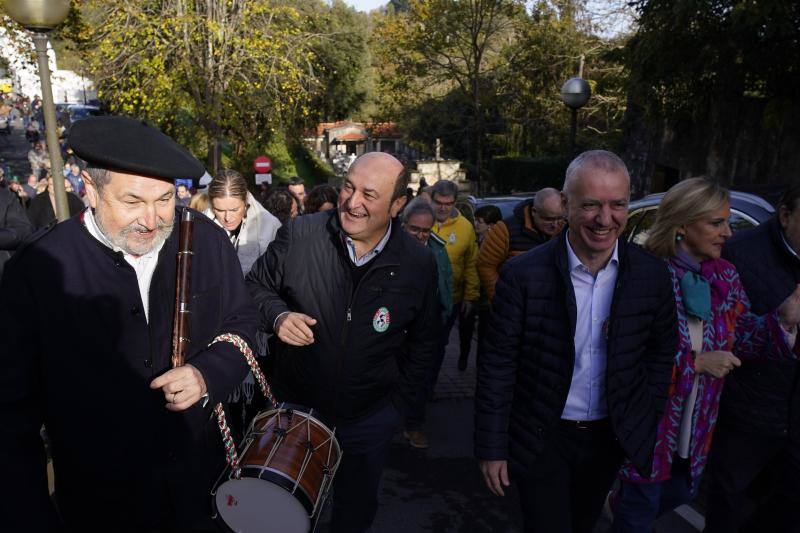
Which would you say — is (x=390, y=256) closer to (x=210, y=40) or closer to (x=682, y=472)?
(x=682, y=472)

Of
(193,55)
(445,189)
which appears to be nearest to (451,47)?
(193,55)

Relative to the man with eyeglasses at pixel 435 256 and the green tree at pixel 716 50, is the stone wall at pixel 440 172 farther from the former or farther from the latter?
the man with eyeglasses at pixel 435 256

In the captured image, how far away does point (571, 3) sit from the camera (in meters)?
26.4

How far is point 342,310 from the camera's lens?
2.97 meters

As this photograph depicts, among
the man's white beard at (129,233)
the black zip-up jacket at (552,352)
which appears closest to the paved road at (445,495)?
the black zip-up jacket at (552,352)

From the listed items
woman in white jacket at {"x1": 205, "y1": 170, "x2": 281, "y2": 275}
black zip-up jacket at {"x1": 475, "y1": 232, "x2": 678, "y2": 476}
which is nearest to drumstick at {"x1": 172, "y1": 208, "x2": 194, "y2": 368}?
black zip-up jacket at {"x1": 475, "y1": 232, "x2": 678, "y2": 476}

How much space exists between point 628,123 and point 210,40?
35.5 ft

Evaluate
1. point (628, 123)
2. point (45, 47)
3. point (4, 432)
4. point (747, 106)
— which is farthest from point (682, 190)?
point (628, 123)

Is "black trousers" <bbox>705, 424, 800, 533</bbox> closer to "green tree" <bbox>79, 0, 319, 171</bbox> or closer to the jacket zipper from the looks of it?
the jacket zipper

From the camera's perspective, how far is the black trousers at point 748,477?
3.11 metres

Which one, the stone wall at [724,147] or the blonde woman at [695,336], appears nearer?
the blonde woman at [695,336]

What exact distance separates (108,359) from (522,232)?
387cm

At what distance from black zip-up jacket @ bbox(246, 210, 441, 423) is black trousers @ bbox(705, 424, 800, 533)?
1583mm

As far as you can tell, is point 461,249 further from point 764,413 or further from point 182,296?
point 182,296
